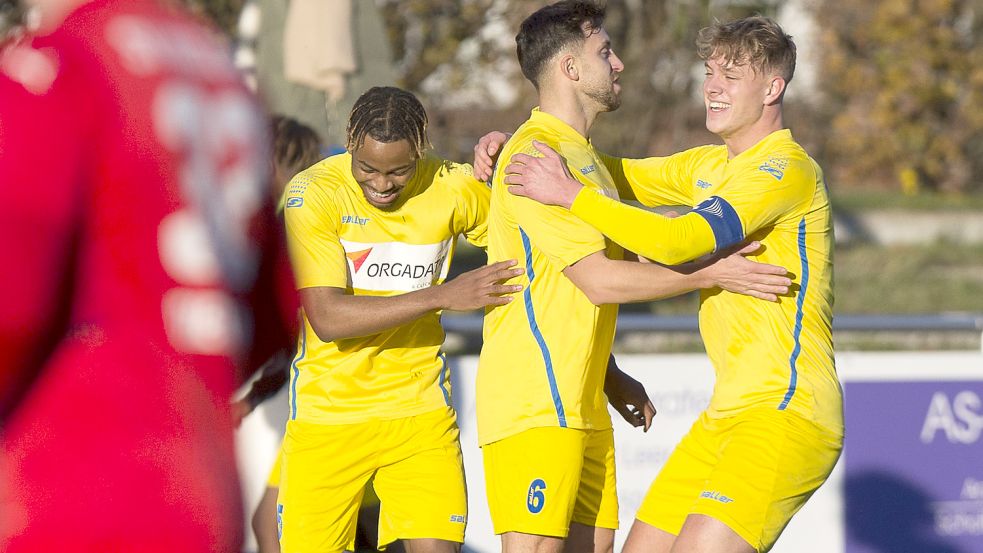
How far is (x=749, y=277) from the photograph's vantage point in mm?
3764

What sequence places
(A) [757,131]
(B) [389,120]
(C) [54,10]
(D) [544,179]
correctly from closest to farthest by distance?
(C) [54,10]
(D) [544,179]
(A) [757,131]
(B) [389,120]

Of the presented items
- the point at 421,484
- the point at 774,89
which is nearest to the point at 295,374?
the point at 421,484

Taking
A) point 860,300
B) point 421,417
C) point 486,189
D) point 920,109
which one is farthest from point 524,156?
point 920,109

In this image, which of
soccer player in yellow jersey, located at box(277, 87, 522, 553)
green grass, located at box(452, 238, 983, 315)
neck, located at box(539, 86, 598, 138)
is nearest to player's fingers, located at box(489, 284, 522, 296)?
soccer player in yellow jersey, located at box(277, 87, 522, 553)

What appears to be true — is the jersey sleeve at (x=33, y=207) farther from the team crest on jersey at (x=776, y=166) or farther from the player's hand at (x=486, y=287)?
the team crest on jersey at (x=776, y=166)

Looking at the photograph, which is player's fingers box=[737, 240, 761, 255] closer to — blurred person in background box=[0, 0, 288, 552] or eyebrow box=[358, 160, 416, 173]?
eyebrow box=[358, 160, 416, 173]

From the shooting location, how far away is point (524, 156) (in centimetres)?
391

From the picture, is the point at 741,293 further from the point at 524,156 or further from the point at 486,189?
the point at 486,189

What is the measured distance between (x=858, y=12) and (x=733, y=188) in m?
19.5

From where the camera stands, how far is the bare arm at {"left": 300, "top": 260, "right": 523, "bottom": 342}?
3947 mm

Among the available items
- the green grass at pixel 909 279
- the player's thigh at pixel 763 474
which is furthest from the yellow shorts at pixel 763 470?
the green grass at pixel 909 279

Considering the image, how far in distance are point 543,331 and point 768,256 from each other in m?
0.70

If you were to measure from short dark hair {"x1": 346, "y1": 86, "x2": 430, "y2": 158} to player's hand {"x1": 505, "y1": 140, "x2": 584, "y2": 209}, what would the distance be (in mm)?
503

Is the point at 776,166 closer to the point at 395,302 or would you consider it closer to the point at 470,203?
the point at 470,203
